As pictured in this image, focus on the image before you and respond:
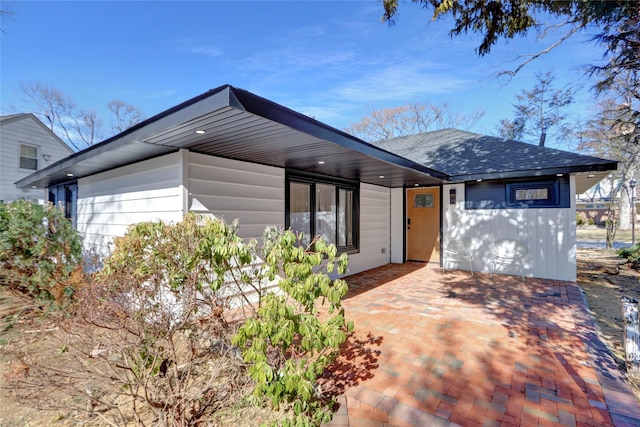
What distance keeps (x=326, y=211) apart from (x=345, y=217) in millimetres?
752

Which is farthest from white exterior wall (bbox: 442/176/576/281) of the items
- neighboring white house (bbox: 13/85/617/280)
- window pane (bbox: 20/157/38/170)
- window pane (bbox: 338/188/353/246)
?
window pane (bbox: 20/157/38/170)

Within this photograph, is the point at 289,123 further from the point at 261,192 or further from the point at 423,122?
the point at 423,122

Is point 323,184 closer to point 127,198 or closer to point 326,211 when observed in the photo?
point 326,211

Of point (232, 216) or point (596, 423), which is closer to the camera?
point (596, 423)

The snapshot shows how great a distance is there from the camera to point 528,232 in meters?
6.51


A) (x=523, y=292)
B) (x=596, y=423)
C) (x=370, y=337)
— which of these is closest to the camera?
(x=596, y=423)

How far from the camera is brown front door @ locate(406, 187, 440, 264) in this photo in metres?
7.96

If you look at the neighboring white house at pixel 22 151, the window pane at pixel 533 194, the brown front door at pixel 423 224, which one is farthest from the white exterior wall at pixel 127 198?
the window pane at pixel 533 194

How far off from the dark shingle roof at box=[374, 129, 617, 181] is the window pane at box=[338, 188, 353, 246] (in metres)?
2.60

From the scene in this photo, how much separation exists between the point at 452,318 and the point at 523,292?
2.35 metres

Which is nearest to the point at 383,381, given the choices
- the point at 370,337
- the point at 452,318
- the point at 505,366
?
the point at 370,337

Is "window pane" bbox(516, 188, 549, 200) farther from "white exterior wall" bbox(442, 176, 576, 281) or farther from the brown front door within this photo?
the brown front door

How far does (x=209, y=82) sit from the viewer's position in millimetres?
8891

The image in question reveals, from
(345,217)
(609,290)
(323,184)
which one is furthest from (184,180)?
(609,290)
